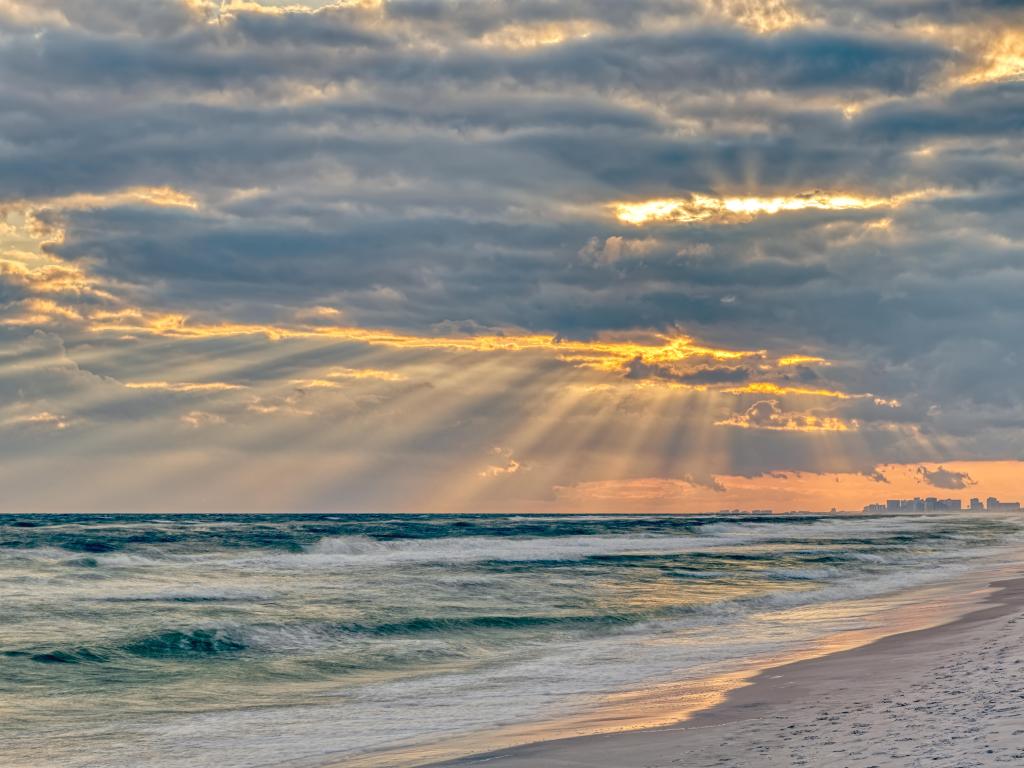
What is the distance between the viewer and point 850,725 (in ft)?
41.3

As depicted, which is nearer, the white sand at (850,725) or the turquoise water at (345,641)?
the white sand at (850,725)

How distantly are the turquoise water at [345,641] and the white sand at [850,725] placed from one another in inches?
109

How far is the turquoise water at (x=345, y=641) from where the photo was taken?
53.0 ft

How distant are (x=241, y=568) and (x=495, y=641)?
2578 cm

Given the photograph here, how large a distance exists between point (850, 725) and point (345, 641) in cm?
1611

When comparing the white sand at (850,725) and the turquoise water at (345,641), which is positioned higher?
the white sand at (850,725)

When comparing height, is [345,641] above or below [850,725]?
below

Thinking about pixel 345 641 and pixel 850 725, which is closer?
pixel 850 725

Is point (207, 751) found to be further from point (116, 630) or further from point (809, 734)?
point (116, 630)

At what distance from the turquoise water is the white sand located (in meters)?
2.77

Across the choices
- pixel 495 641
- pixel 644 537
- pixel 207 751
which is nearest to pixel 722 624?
pixel 495 641

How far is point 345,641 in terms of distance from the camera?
86.3ft

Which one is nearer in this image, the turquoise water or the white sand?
the white sand

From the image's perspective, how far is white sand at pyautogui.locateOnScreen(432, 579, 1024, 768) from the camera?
10.6 metres
